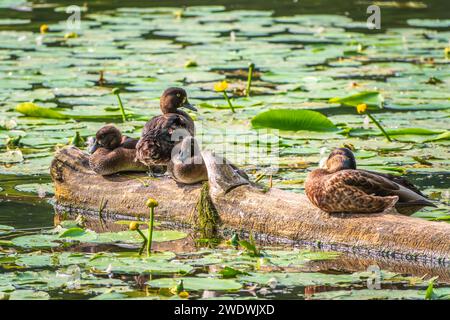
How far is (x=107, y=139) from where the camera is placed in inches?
347

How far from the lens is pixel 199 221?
8008 mm

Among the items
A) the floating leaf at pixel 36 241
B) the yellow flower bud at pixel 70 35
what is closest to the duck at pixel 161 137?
the floating leaf at pixel 36 241

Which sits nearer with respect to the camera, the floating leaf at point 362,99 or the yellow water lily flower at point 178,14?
the floating leaf at point 362,99

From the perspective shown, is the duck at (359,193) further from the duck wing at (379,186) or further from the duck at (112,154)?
the duck at (112,154)

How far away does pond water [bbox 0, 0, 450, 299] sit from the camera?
259 inches

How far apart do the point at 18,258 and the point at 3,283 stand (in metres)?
0.56

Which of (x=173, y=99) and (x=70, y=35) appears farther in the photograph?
(x=70, y=35)

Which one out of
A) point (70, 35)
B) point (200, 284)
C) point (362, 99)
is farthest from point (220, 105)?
point (200, 284)

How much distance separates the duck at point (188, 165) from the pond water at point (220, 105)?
551 mm

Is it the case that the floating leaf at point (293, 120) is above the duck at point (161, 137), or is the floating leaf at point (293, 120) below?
below

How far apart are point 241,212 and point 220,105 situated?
480cm

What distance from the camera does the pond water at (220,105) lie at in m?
6.58

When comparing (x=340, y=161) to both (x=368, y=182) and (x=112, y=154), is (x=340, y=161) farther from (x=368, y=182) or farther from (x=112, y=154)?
(x=112, y=154)
